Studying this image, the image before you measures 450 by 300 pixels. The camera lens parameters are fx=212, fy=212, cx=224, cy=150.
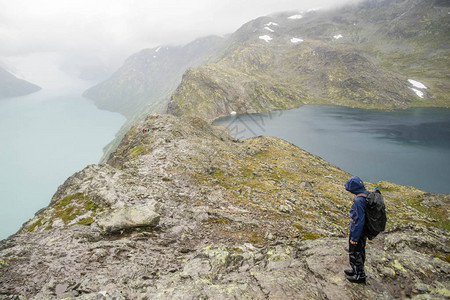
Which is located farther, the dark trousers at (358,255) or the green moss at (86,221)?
the green moss at (86,221)

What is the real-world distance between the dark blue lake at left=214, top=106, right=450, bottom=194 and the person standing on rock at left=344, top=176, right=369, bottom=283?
61.5 m

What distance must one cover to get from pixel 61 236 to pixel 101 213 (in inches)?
118

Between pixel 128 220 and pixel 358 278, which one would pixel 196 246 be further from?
pixel 358 278

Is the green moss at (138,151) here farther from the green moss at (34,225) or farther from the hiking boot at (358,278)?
the hiking boot at (358,278)

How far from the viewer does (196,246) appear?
1223 centimetres

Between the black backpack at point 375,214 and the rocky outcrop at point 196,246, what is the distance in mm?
2360

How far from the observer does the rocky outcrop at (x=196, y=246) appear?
825 centimetres

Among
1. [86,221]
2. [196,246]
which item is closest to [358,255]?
[196,246]

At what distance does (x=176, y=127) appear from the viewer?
3647 centimetres

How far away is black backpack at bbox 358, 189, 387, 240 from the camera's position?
777 centimetres

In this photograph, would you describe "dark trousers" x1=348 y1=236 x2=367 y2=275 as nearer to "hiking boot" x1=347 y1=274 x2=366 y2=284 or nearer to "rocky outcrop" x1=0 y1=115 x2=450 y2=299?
"hiking boot" x1=347 y1=274 x2=366 y2=284

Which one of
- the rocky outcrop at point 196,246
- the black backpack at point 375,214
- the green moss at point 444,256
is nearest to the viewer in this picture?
the black backpack at point 375,214

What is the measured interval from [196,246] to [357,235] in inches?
323

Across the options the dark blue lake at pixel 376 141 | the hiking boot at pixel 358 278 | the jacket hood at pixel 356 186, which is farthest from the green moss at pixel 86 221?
the dark blue lake at pixel 376 141
